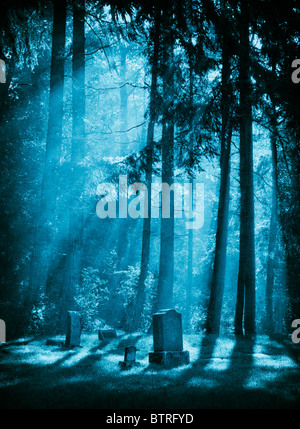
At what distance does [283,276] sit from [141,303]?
851cm

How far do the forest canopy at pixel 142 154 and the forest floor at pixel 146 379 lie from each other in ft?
11.5

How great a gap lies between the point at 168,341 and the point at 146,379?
6.15 ft

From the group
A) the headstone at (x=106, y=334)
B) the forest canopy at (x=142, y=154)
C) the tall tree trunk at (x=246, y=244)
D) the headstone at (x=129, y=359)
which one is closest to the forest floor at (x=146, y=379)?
the headstone at (x=129, y=359)

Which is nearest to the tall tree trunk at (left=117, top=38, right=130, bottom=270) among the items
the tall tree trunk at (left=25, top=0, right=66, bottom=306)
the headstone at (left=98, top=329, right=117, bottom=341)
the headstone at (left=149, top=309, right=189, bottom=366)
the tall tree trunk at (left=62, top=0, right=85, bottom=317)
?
the tall tree trunk at (left=62, top=0, right=85, bottom=317)

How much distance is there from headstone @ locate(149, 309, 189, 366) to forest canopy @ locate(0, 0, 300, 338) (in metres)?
3.62

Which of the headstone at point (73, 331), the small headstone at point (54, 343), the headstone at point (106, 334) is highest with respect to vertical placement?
the headstone at point (73, 331)

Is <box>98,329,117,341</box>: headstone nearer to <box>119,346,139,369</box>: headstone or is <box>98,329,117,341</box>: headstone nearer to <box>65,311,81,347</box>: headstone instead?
<box>65,311,81,347</box>: headstone

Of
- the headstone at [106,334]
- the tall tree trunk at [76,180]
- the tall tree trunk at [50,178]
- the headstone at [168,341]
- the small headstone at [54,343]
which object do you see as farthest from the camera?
the tall tree trunk at [76,180]

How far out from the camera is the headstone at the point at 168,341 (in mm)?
7949

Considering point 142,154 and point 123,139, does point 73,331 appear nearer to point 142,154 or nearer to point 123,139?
point 142,154

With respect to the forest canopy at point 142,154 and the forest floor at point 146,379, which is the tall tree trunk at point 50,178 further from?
the forest floor at point 146,379

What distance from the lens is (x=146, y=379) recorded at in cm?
646

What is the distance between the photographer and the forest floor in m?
4.99

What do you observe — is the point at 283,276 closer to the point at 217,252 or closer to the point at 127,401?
the point at 217,252
